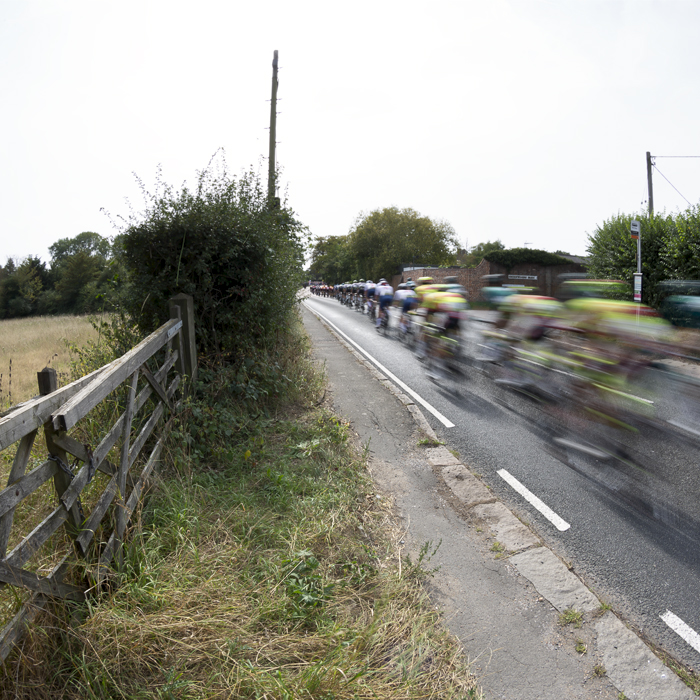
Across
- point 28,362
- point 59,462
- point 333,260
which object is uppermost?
point 333,260

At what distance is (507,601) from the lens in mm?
3145

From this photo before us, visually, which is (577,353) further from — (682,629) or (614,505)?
(682,629)

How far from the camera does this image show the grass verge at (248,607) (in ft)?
7.25

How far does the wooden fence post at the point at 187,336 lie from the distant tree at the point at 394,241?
52.9 m

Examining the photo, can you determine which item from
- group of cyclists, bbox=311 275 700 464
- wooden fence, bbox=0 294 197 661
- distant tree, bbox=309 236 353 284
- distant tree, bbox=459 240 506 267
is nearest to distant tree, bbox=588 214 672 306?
group of cyclists, bbox=311 275 700 464

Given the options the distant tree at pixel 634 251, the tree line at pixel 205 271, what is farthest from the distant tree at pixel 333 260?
the tree line at pixel 205 271

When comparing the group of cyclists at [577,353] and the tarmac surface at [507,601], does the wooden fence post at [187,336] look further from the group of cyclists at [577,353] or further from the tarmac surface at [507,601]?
the group of cyclists at [577,353]

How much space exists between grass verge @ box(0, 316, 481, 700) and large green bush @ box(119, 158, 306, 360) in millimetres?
1329

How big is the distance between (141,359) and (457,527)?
289 cm

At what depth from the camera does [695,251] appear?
13.7 meters

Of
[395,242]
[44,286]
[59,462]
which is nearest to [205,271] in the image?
[59,462]

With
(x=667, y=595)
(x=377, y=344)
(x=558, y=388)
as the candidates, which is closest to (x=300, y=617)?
(x=667, y=595)

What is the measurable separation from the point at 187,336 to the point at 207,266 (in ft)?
2.65

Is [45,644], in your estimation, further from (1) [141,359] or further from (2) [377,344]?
(2) [377,344]
